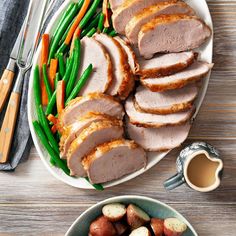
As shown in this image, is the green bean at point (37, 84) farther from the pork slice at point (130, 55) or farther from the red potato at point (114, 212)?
the red potato at point (114, 212)

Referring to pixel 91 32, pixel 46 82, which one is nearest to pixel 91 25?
pixel 91 32

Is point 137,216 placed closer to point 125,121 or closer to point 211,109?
point 125,121

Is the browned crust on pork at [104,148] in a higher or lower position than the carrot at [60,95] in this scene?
lower

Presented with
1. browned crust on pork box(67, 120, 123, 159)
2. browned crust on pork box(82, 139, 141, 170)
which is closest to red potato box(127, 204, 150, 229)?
browned crust on pork box(82, 139, 141, 170)

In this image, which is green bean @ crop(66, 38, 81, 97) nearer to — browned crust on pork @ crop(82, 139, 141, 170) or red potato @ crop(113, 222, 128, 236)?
browned crust on pork @ crop(82, 139, 141, 170)

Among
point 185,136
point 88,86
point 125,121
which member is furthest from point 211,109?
point 88,86

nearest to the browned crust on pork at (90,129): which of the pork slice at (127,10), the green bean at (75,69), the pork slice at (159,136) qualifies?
the pork slice at (159,136)
